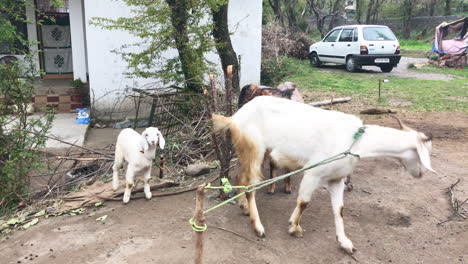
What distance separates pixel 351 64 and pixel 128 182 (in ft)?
38.9

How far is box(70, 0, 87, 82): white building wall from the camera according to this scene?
1055 centimetres

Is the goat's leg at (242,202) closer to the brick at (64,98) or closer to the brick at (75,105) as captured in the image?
the brick at (75,105)

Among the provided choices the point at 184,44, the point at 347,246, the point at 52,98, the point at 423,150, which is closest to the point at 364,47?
the point at 184,44

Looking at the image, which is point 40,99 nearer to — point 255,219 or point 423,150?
point 255,219

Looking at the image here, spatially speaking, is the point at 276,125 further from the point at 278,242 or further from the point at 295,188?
the point at 295,188

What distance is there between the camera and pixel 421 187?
5.17m

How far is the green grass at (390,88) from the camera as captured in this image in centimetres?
965

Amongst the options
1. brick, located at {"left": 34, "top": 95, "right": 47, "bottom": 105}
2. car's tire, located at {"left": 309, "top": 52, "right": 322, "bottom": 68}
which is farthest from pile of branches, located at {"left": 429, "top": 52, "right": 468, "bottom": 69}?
brick, located at {"left": 34, "top": 95, "right": 47, "bottom": 105}

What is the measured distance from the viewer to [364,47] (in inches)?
566

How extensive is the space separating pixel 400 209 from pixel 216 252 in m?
2.24

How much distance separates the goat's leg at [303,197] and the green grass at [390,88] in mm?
6165

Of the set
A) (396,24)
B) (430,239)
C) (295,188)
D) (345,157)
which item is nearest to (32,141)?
(295,188)

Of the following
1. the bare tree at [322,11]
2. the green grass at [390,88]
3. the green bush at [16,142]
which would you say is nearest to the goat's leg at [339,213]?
the green bush at [16,142]

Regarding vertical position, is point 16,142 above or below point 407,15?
below
